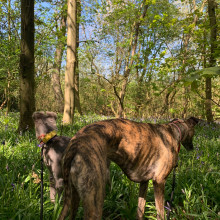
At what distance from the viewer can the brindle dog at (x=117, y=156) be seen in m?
1.38

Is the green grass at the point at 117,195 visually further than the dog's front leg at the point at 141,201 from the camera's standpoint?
No

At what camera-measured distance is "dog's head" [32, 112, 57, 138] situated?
8.98ft

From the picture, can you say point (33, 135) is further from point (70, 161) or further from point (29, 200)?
point (70, 161)

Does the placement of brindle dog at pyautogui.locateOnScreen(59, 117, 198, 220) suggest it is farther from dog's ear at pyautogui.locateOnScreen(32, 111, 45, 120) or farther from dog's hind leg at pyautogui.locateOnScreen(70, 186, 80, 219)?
dog's ear at pyautogui.locateOnScreen(32, 111, 45, 120)

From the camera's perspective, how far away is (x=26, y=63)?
5.86 m

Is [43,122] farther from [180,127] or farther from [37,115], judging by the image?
[180,127]

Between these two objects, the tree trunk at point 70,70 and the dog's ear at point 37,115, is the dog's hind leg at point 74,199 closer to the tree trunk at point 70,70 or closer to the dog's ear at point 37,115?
the dog's ear at point 37,115

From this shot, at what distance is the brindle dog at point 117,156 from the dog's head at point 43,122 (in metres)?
1.23

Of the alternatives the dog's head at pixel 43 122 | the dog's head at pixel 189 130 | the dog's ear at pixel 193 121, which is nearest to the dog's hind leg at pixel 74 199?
the dog's head at pixel 43 122

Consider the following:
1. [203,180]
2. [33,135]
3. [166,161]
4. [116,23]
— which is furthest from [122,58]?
[166,161]

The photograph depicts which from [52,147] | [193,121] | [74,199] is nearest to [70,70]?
[52,147]

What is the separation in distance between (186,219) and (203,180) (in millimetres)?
1051

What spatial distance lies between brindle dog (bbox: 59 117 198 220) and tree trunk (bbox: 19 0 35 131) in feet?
15.6

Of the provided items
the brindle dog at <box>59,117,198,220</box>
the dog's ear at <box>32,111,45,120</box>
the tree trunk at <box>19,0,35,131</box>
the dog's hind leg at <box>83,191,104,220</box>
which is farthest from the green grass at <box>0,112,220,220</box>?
the tree trunk at <box>19,0,35,131</box>
